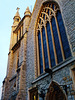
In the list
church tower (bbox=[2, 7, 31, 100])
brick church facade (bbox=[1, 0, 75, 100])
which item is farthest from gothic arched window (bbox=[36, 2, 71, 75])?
church tower (bbox=[2, 7, 31, 100])

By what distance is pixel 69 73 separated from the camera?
5.80 meters

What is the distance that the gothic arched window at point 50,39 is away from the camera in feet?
24.6

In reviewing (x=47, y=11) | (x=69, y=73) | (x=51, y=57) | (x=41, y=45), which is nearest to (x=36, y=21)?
(x=47, y=11)

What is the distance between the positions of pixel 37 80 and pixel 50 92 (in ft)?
4.81

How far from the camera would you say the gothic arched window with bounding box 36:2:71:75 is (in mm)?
7496

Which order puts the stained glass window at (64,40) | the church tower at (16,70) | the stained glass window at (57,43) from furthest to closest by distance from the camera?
the church tower at (16,70), the stained glass window at (57,43), the stained glass window at (64,40)

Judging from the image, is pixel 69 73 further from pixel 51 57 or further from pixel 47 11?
pixel 47 11

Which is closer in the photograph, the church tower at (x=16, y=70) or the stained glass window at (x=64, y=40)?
the stained glass window at (x=64, y=40)

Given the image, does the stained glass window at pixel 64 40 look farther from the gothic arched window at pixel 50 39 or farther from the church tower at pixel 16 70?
A: the church tower at pixel 16 70

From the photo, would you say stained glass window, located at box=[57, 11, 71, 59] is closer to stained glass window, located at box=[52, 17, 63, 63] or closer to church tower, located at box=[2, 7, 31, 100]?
stained glass window, located at box=[52, 17, 63, 63]

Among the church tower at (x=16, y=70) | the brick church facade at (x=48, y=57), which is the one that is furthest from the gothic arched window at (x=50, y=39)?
the church tower at (x=16, y=70)

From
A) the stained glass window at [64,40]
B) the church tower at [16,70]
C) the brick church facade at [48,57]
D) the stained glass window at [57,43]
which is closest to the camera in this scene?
the brick church facade at [48,57]

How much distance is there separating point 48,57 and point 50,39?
1578 millimetres

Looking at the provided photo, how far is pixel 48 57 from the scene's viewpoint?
27.0 feet
